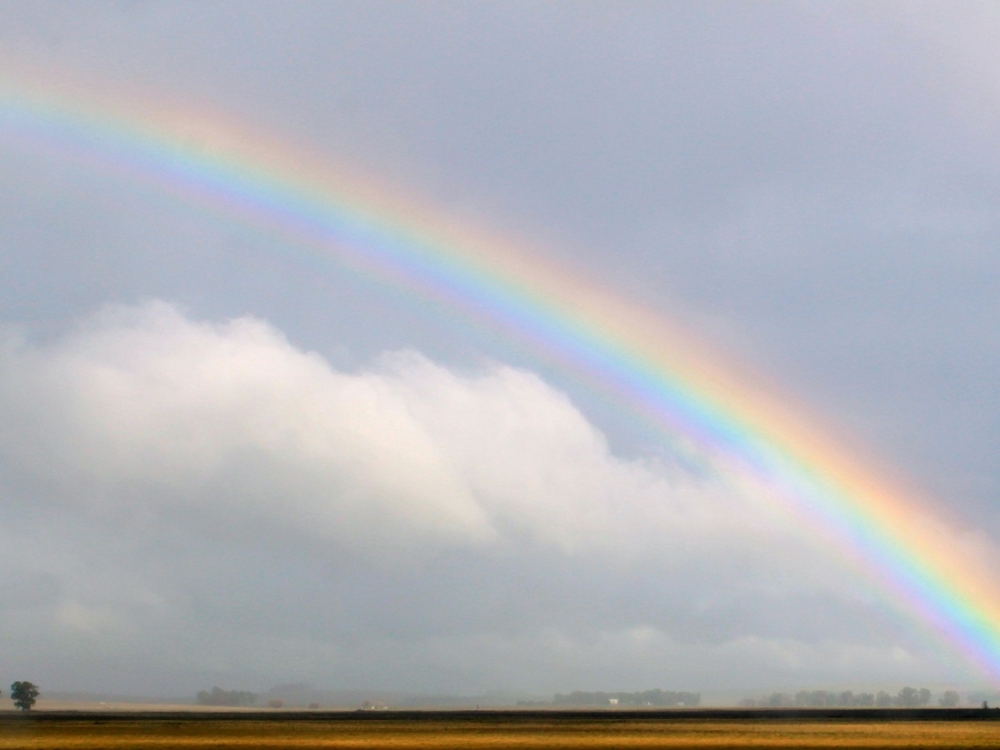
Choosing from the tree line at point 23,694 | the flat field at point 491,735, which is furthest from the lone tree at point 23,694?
the flat field at point 491,735

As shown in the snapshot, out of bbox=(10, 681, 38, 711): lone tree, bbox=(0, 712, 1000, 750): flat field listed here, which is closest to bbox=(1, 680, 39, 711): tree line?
bbox=(10, 681, 38, 711): lone tree

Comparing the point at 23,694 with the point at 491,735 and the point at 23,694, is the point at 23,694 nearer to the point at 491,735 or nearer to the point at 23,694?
the point at 23,694

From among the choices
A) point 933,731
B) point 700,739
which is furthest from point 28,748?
point 933,731

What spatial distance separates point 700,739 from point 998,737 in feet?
69.0

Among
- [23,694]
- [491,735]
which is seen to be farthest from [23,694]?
[491,735]

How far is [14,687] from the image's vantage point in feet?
508

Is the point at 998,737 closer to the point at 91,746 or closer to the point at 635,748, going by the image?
the point at 635,748

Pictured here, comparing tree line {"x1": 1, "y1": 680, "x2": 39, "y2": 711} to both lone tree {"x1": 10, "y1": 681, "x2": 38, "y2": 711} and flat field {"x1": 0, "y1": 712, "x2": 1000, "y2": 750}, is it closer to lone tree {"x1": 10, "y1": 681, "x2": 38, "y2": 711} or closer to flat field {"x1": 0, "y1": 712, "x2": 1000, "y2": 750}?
lone tree {"x1": 10, "y1": 681, "x2": 38, "y2": 711}

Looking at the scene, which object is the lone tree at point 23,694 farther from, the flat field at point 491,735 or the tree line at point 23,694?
the flat field at point 491,735

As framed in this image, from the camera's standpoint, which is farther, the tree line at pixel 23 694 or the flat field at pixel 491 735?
the tree line at pixel 23 694

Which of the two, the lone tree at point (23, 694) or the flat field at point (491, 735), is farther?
the lone tree at point (23, 694)

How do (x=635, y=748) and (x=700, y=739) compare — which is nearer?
(x=635, y=748)

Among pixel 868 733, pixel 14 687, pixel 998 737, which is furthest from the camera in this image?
pixel 14 687

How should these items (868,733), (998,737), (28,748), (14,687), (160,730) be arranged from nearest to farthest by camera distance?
(28,748)
(998,737)
(868,733)
(160,730)
(14,687)
